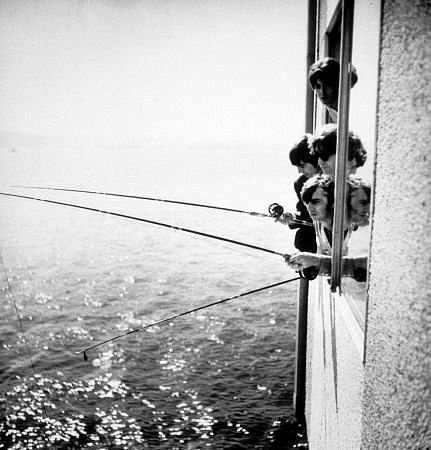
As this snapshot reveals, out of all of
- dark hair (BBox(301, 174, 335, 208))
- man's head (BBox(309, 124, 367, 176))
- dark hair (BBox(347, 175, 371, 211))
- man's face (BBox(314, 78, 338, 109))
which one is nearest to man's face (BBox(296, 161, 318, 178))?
man's head (BBox(309, 124, 367, 176))

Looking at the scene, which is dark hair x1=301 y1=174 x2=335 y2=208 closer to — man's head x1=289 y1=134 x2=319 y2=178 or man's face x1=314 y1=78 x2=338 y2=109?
man's face x1=314 y1=78 x2=338 y2=109

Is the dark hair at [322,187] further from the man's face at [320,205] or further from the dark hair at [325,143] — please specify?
the dark hair at [325,143]

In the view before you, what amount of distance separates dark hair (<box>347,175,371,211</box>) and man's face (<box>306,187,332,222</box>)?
159 millimetres

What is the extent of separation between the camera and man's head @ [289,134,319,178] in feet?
8.39

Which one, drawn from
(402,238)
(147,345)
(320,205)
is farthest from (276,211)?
(147,345)

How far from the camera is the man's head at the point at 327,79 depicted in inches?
84.0

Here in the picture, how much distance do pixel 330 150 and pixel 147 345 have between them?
6.16m

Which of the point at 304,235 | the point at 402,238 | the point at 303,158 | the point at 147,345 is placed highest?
the point at 303,158

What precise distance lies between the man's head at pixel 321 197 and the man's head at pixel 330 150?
14cm

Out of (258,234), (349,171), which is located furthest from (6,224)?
(349,171)

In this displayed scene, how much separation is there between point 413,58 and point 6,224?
67.9 ft

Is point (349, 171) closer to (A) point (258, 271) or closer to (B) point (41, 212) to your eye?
(A) point (258, 271)

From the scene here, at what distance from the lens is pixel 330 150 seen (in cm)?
215

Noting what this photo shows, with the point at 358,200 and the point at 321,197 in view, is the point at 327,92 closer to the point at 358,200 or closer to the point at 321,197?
the point at 321,197
